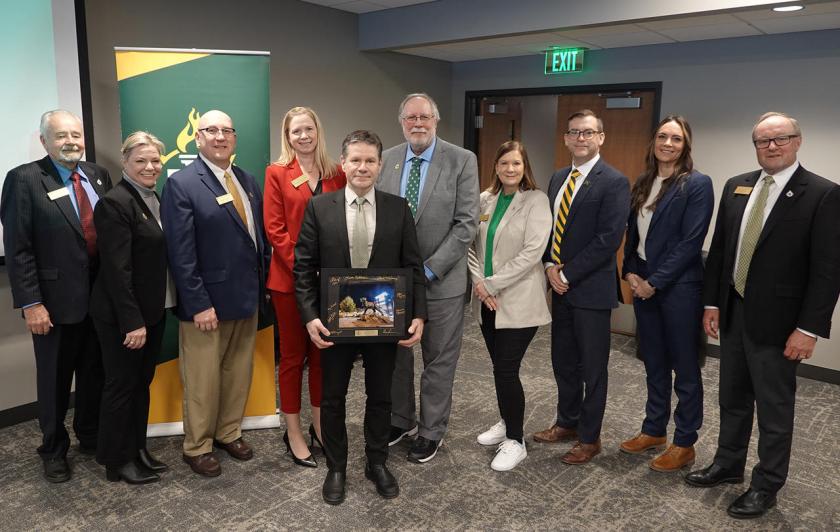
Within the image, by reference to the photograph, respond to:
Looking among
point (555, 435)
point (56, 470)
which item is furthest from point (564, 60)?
point (56, 470)

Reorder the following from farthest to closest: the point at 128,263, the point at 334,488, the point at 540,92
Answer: the point at 540,92 → the point at 334,488 → the point at 128,263

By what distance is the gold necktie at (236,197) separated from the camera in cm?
262

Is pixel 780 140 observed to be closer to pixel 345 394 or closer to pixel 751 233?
pixel 751 233

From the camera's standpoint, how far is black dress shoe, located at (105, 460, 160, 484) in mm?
2615

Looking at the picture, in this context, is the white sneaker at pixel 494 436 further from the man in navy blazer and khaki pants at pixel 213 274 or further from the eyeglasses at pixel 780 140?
the eyeglasses at pixel 780 140

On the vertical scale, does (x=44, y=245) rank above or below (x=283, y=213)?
below

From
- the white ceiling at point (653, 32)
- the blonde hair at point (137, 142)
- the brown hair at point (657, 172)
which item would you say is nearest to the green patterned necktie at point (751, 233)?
the brown hair at point (657, 172)

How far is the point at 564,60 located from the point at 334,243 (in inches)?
143

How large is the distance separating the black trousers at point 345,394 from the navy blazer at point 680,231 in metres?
1.21

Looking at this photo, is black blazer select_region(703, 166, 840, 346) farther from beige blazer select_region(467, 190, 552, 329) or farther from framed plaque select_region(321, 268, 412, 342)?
framed plaque select_region(321, 268, 412, 342)

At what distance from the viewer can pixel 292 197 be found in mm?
2580

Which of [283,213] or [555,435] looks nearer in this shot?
[283,213]

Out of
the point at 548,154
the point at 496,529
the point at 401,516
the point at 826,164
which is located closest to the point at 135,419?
the point at 401,516

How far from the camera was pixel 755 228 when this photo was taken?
7.77 ft
